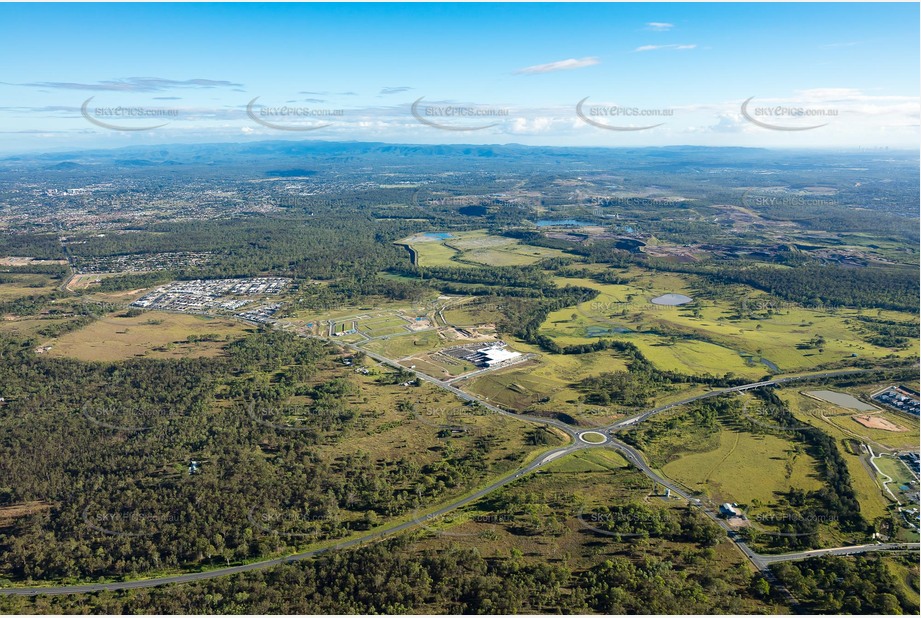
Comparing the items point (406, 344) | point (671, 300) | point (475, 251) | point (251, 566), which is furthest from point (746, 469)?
point (475, 251)

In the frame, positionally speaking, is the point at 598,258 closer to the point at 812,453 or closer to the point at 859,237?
the point at 859,237

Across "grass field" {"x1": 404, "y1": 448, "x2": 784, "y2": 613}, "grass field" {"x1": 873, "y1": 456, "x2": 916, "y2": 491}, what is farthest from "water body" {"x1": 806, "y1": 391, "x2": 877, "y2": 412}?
"grass field" {"x1": 404, "y1": 448, "x2": 784, "y2": 613}

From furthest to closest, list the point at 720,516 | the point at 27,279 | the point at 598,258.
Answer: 1. the point at 598,258
2. the point at 27,279
3. the point at 720,516

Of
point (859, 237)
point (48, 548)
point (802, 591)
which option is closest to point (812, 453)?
point (802, 591)

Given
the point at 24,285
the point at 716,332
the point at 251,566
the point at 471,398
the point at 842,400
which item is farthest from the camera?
the point at 24,285

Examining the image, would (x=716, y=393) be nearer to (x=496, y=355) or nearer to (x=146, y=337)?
(x=496, y=355)

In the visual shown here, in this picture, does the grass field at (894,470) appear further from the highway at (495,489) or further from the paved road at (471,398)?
the paved road at (471,398)

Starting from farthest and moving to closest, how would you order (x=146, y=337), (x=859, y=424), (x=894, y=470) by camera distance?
1. (x=146, y=337)
2. (x=859, y=424)
3. (x=894, y=470)
